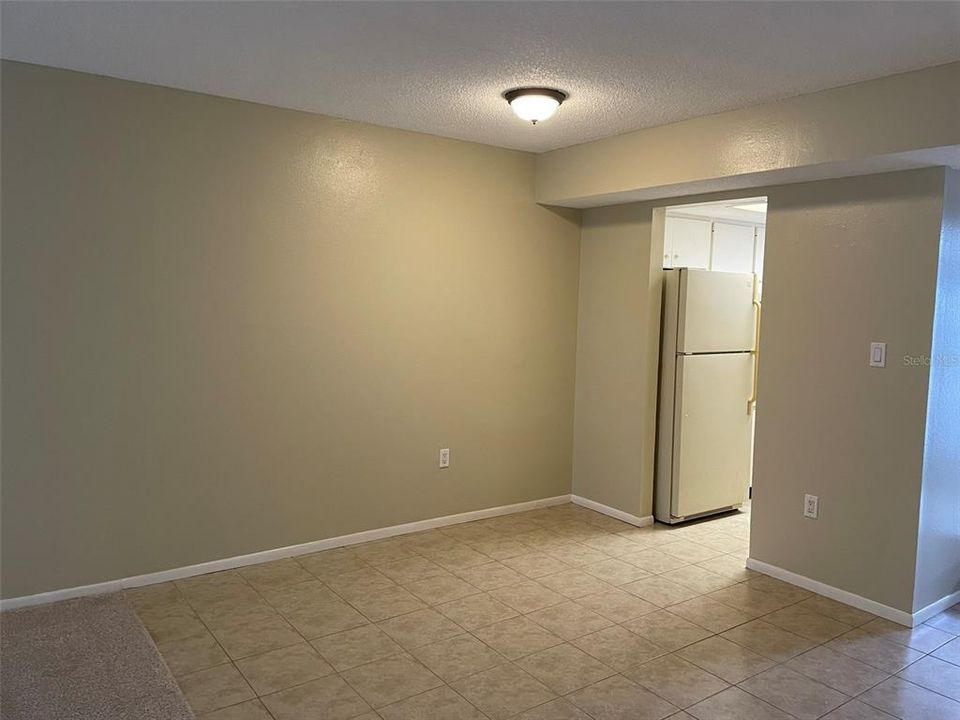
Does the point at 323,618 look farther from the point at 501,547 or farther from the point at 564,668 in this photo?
the point at 501,547

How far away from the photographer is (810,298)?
362cm

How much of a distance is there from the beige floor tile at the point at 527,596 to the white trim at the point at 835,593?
46.2 inches

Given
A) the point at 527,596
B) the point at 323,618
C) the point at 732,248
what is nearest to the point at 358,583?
the point at 323,618

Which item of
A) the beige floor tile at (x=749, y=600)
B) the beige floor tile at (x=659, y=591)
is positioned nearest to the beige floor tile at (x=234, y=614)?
the beige floor tile at (x=659, y=591)

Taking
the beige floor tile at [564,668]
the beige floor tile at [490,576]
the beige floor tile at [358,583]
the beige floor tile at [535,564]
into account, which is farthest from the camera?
the beige floor tile at [535,564]

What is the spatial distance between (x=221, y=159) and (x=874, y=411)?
3.34 meters

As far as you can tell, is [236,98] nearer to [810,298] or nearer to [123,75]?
[123,75]

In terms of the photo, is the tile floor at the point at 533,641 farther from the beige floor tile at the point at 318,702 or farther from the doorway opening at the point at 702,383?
the doorway opening at the point at 702,383

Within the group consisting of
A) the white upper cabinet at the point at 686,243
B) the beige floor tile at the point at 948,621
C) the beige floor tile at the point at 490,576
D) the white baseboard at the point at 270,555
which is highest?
the white upper cabinet at the point at 686,243

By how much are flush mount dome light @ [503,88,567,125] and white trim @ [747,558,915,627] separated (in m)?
2.58

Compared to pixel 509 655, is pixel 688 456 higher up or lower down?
higher up

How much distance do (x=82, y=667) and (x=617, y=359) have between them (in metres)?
3.34

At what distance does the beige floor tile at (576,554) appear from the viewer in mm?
4004

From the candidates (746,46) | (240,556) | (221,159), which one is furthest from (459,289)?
(746,46)
